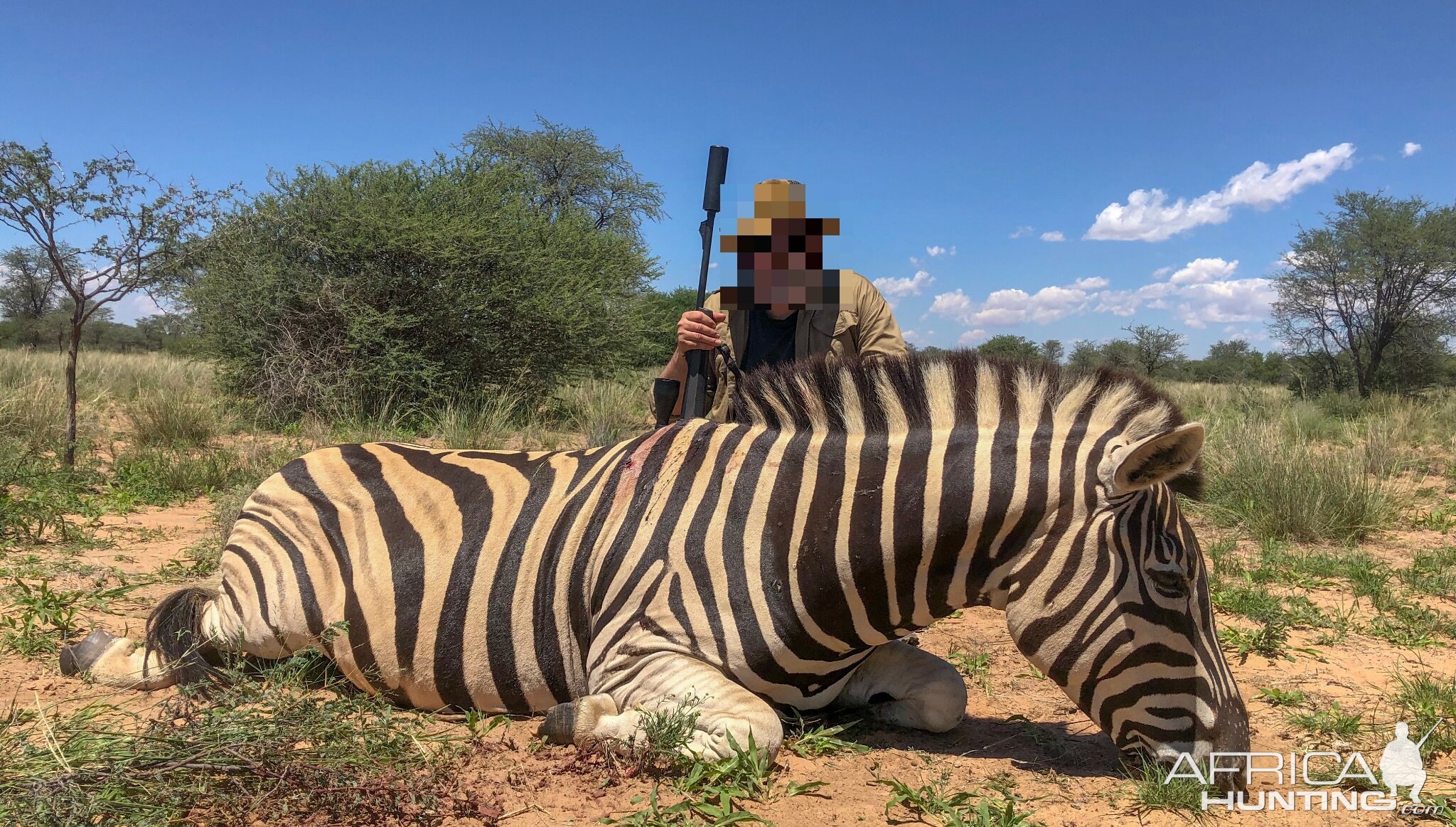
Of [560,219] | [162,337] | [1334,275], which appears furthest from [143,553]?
[162,337]

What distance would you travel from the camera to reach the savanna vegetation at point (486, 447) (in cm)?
223

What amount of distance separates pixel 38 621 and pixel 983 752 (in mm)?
4110

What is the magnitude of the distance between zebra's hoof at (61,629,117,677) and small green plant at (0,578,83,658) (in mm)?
305

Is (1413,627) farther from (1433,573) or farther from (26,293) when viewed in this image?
(26,293)

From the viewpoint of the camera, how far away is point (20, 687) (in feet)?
9.76

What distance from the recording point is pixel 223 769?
211 centimetres

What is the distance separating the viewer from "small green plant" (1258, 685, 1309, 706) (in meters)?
3.15

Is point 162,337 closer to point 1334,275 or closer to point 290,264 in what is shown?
point 290,264

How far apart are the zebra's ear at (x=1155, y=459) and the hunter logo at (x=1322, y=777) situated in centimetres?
81

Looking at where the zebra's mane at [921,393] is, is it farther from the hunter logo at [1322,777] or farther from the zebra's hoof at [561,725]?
the zebra's hoof at [561,725]

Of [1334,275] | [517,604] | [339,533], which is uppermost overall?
[1334,275]

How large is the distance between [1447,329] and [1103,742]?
20.4m

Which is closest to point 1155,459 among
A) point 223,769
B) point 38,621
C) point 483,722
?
point 483,722

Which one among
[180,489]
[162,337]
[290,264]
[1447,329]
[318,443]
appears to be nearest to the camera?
[180,489]
